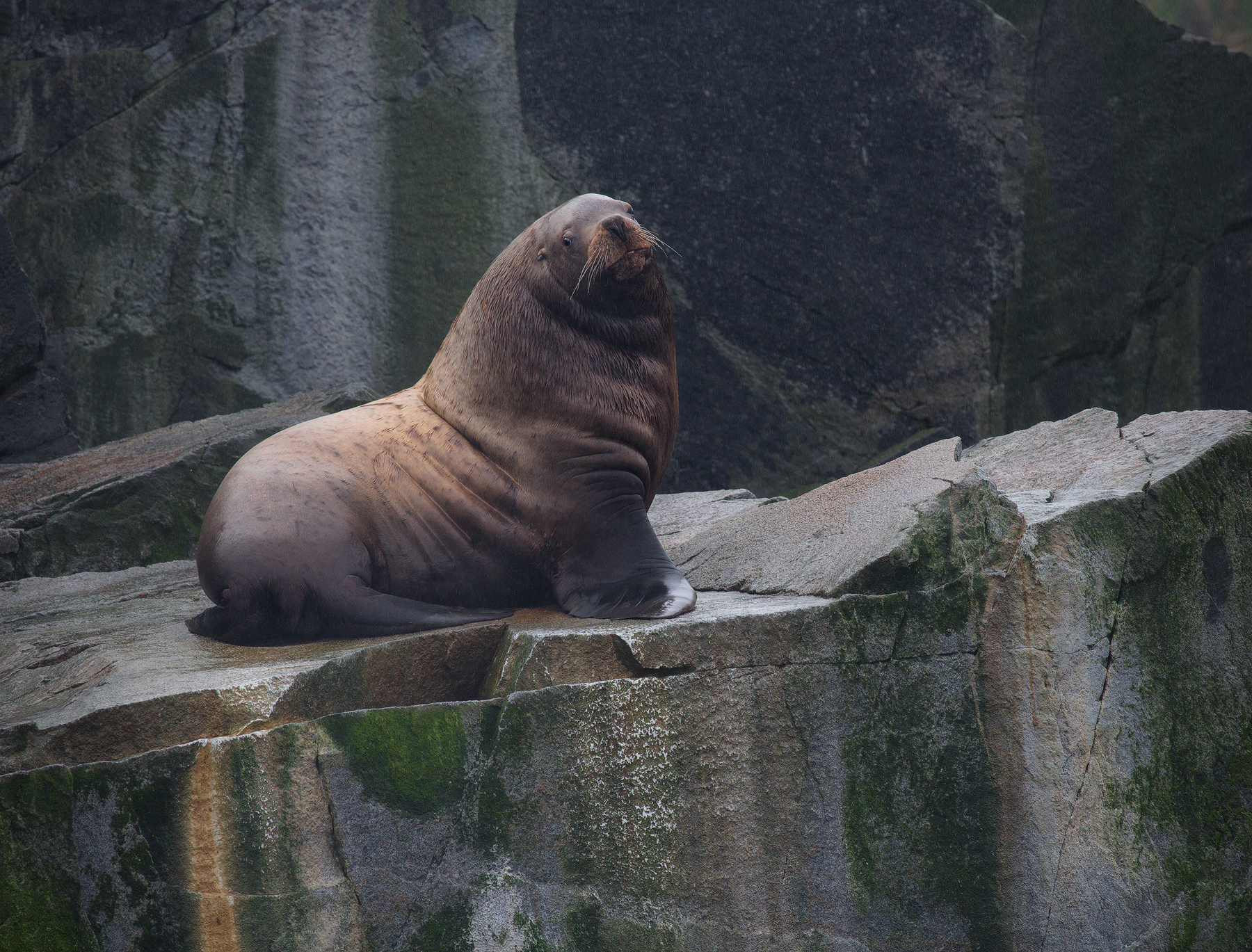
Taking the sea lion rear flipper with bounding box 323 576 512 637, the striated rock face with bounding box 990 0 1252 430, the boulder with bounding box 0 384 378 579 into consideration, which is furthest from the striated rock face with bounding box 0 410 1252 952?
the striated rock face with bounding box 990 0 1252 430

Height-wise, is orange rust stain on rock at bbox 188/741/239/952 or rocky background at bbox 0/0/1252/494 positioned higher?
rocky background at bbox 0/0/1252/494

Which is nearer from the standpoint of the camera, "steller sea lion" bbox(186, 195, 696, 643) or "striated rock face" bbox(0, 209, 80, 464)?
"steller sea lion" bbox(186, 195, 696, 643)

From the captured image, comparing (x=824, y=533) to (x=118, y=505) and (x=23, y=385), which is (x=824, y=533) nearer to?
(x=118, y=505)

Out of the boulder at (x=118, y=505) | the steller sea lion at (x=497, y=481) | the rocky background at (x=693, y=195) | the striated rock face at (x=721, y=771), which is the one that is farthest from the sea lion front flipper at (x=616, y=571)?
the rocky background at (x=693, y=195)

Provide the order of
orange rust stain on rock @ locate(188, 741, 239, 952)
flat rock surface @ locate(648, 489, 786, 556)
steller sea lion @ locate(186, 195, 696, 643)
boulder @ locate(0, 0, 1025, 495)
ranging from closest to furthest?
orange rust stain on rock @ locate(188, 741, 239, 952) → steller sea lion @ locate(186, 195, 696, 643) → flat rock surface @ locate(648, 489, 786, 556) → boulder @ locate(0, 0, 1025, 495)

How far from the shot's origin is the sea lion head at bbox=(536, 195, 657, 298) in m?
3.21

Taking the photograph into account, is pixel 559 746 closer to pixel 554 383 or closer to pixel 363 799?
pixel 363 799

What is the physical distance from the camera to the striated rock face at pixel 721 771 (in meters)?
2.50

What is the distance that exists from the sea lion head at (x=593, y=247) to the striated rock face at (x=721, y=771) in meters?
1.02

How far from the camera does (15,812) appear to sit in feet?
8.04

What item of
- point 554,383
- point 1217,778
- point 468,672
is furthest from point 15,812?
point 1217,778

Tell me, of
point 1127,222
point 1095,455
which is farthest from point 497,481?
point 1127,222

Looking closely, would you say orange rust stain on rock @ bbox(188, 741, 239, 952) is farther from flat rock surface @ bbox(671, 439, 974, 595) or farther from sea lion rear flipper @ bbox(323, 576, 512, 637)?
flat rock surface @ bbox(671, 439, 974, 595)

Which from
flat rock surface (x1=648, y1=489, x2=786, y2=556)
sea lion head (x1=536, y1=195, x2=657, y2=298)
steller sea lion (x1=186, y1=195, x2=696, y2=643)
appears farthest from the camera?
flat rock surface (x1=648, y1=489, x2=786, y2=556)
